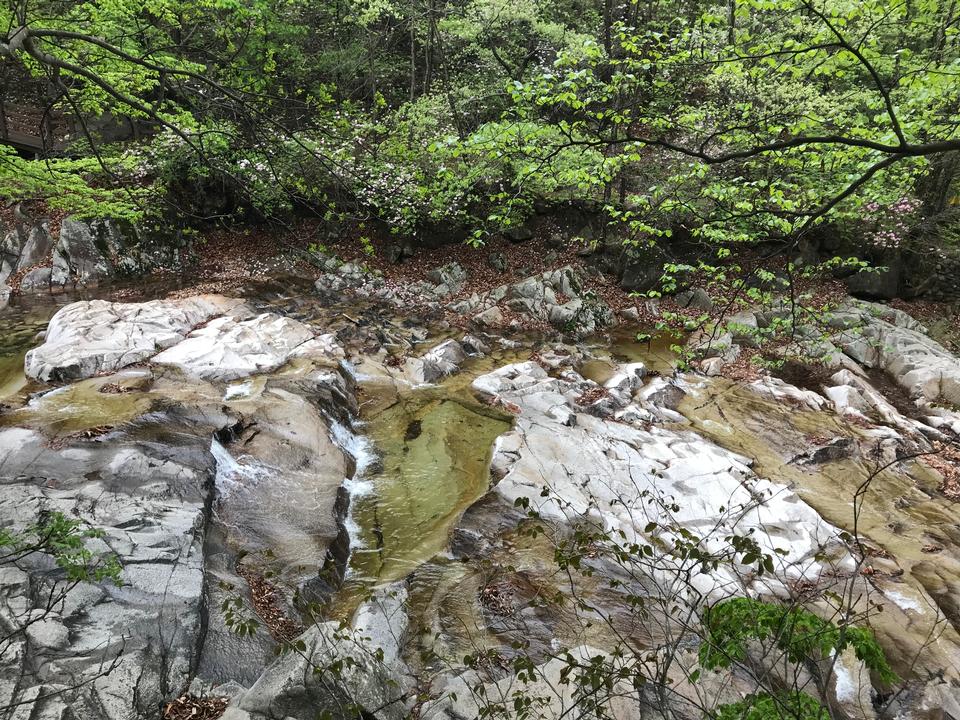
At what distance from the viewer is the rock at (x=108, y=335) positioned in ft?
30.5

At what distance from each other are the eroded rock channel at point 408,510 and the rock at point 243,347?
2.8 inches

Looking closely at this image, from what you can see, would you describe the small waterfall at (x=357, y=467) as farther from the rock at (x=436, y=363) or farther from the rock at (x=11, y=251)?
the rock at (x=11, y=251)

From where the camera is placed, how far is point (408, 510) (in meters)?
7.52

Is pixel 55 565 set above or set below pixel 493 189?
below

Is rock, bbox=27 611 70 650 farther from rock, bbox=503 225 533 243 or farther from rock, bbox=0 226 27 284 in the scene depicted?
rock, bbox=503 225 533 243

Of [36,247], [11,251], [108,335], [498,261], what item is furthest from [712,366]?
[11,251]

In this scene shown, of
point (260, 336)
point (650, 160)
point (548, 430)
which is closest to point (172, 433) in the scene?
point (260, 336)

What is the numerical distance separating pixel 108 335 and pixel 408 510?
758 centimetres

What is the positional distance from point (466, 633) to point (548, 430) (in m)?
4.19

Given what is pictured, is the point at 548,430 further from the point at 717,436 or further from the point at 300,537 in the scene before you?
the point at 300,537

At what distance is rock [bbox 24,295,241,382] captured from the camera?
30.5ft

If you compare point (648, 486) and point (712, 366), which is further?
point (712, 366)

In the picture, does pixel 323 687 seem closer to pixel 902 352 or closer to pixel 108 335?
pixel 108 335

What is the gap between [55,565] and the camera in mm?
4738
